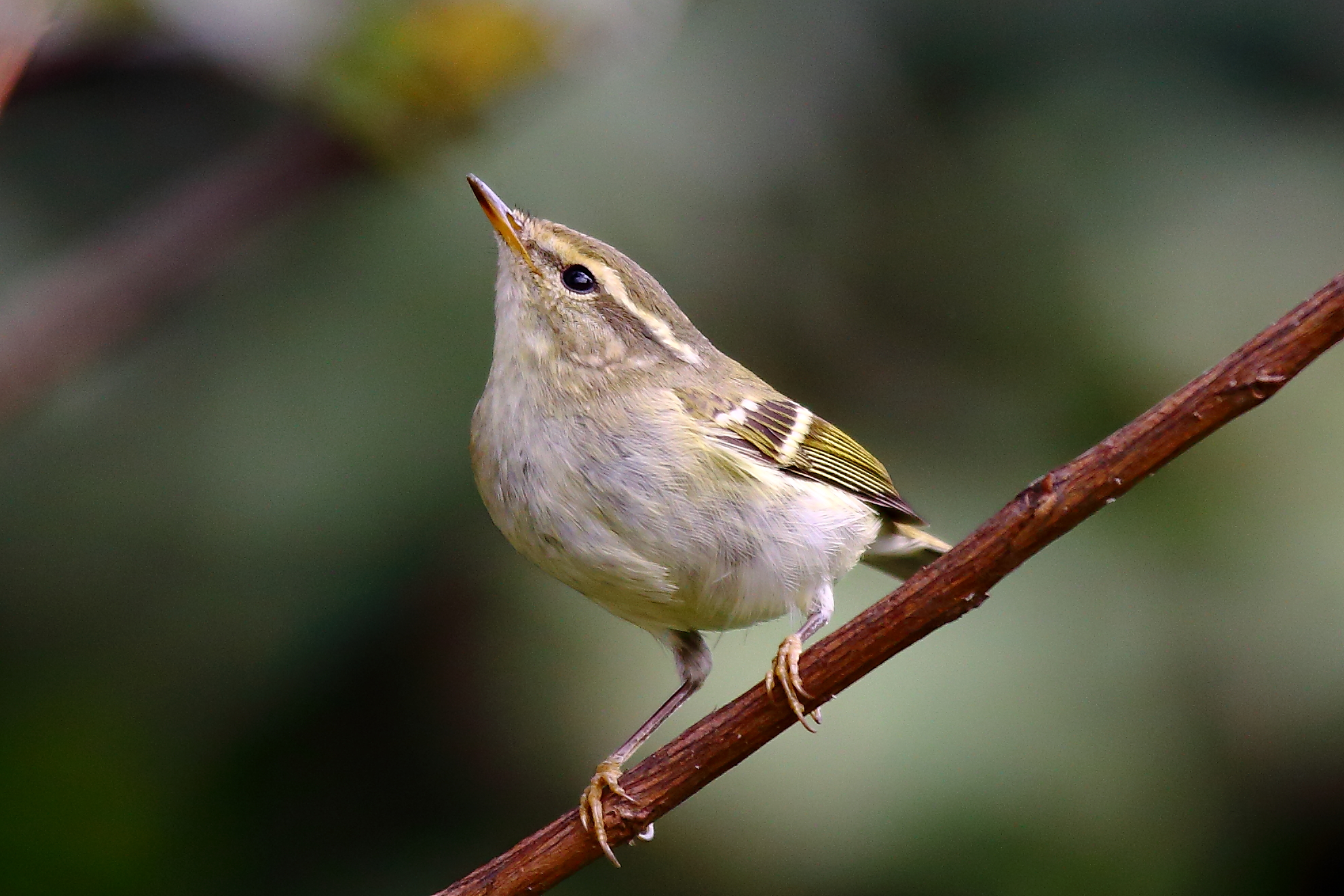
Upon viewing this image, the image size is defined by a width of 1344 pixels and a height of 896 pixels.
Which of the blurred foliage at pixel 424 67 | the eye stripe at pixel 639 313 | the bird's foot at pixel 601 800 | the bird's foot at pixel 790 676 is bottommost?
the bird's foot at pixel 601 800

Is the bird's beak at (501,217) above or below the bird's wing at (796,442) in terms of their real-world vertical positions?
above

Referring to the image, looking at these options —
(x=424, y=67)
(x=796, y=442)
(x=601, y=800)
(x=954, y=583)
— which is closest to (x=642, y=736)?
(x=601, y=800)

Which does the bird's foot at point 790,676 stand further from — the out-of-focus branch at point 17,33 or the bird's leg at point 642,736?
the out-of-focus branch at point 17,33

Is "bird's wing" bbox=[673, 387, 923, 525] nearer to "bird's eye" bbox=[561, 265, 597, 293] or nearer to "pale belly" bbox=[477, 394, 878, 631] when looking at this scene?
"pale belly" bbox=[477, 394, 878, 631]

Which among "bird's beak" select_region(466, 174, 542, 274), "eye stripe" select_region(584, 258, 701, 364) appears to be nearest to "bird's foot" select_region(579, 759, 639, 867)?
"eye stripe" select_region(584, 258, 701, 364)

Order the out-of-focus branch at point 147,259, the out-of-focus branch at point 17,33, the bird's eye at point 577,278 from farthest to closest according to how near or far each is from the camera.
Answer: the out-of-focus branch at point 147,259 < the bird's eye at point 577,278 < the out-of-focus branch at point 17,33

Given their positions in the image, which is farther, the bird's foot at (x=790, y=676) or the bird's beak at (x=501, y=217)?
the bird's beak at (x=501, y=217)

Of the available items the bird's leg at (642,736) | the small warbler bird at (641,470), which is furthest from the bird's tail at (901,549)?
the bird's leg at (642,736)
